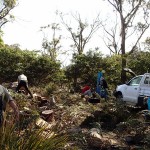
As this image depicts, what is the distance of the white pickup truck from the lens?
47.3ft

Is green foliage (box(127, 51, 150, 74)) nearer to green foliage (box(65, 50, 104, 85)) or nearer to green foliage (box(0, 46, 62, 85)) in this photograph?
green foliage (box(65, 50, 104, 85))

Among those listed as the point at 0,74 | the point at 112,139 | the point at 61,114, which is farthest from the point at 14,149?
the point at 0,74

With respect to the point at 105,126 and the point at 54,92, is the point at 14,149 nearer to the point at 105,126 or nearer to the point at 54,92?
the point at 105,126

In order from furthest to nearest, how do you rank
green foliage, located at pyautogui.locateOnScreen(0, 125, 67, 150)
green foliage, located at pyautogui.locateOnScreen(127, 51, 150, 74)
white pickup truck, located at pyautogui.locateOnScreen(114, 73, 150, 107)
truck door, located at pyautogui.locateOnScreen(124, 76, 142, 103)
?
green foliage, located at pyautogui.locateOnScreen(127, 51, 150, 74) < truck door, located at pyautogui.locateOnScreen(124, 76, 142, 103) < white pickup truck, located at pyautogui.locateOnScreen(114, 73, 150, 107) < green foliage, located at pyautogui.locateOnScreen(0, 125, 67, 150)

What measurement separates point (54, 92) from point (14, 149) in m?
14.9

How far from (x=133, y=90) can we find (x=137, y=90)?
368 mm

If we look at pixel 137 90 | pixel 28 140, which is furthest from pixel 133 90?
pixel 28 140

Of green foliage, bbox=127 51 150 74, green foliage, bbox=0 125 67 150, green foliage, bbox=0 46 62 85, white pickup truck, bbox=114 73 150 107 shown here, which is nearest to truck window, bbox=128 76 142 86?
white pickup truck, bbox=114 73 150 107

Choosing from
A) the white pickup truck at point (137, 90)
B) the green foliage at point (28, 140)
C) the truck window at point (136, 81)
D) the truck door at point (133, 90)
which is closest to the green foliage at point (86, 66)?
the white pickup truck at point (137, 90)

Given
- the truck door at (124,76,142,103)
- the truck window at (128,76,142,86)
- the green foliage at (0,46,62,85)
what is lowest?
the truck door at (124,76,142,103)

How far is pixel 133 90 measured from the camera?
15391 millimetres

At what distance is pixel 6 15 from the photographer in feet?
86.0

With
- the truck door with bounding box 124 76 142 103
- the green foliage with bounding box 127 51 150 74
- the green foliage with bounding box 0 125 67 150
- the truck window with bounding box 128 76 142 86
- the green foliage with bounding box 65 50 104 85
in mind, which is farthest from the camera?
the green foliage with bounding box 127 51 150 74

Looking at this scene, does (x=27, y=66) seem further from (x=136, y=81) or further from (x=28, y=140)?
(x=28, y=140)
